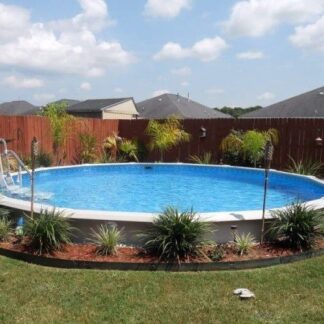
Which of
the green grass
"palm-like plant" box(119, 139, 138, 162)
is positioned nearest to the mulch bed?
the green grass

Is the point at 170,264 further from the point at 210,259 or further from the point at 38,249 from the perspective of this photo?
the point at 38,249

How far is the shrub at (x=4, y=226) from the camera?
20.0ft

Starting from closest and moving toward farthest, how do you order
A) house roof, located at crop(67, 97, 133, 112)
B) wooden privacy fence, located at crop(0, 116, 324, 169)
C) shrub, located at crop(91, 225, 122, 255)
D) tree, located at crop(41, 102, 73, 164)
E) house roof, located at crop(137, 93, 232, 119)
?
shrub, located at crop(91, 225, 122, 255)
wooden privacy fence, located at crop(0, 116, 324, 169)
tree, located at crop(41, 102, 73, 164)
house roof, located at crop(137, 93, 232, 119)
house roof, located at crop(67, 97, 133, 112)

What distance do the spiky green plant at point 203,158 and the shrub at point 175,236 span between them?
37.8 ft

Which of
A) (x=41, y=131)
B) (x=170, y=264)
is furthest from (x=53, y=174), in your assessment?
(x=170, y=264)

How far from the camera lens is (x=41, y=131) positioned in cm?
1625

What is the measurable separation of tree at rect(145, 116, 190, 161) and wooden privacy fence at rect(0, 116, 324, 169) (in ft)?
1.00

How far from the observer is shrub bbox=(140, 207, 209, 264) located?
5.33 meters

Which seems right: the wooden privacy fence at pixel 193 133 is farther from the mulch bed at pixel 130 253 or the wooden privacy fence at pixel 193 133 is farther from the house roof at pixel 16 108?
the house roof at pixel 16 108

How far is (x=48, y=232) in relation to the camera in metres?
5.52

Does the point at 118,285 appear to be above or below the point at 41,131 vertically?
below

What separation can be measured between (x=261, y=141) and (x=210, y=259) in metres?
10.1

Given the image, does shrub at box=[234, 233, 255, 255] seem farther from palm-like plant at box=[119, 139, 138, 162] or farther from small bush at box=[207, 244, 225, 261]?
palm-like plant at box=[119, 139, 138, 162]

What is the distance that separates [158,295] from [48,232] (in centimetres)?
196
